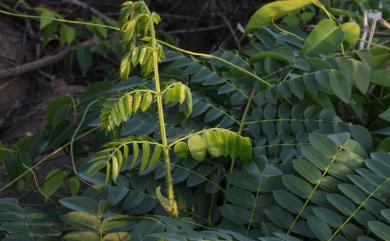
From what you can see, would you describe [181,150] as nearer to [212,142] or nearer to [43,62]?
[212,142]

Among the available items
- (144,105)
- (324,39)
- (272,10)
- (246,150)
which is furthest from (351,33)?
(144,105)

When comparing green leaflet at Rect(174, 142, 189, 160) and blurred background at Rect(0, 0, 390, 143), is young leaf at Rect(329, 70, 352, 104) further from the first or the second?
blurred background at Rect(0, 0, 390, 143)

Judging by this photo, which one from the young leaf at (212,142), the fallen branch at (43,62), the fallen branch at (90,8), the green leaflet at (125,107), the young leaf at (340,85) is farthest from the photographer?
the fallen branch at (90,8)

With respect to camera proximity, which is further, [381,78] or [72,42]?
[72,42]

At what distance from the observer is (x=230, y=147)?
142cm

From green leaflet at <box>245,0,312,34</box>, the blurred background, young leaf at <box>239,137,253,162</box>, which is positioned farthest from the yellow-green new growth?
the blurred background

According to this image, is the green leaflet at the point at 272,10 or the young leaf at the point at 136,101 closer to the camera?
the young leaf at the point at 136,101

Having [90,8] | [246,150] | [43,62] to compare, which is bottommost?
[43,62]

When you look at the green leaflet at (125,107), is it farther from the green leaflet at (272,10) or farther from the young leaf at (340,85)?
the green leaflet at (272,10)

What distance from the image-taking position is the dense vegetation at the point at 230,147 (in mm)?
1290

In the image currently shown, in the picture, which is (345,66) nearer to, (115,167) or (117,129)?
(117,129)

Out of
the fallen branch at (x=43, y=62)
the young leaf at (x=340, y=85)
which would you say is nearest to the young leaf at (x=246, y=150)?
the young leaf at (x=340, y=85)

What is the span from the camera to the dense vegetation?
1.29 metres

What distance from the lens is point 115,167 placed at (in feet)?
4.04
